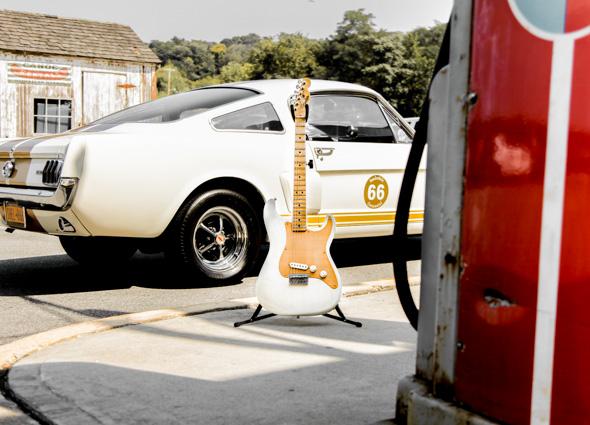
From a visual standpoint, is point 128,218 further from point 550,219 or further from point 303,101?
point 550,219

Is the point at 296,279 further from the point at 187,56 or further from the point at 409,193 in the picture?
the point at 187,56

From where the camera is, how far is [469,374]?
1.77 meters

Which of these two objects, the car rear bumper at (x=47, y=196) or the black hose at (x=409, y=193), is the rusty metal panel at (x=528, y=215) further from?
the car rear bumper at (x=47, y=196)

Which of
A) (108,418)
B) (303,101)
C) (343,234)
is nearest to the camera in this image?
(108,418)

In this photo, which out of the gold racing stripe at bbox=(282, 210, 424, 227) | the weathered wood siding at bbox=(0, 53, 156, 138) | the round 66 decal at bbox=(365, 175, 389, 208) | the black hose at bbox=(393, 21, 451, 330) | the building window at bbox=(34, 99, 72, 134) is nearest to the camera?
the black hose at bbox=(393, 21, 451, 330)

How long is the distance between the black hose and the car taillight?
338 centimetres

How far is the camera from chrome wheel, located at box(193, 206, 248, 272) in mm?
5695

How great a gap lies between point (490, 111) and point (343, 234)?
463 cm

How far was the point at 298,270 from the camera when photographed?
4.37 m

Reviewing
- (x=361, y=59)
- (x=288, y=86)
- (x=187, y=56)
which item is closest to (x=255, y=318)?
(x=288, y=86)

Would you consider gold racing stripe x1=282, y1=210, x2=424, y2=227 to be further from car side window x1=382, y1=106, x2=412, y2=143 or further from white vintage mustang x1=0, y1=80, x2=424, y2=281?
car side window x1=382, y1=106, x2=412, y2=143

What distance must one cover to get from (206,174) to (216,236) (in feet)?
1.55

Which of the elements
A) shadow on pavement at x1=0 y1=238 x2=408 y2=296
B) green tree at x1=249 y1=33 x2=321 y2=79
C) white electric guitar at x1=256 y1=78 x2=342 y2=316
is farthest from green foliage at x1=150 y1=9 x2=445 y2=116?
white electric guitar at x1=256 y1=78 x2=342 y2=316

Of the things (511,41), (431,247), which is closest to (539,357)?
(431,247)
